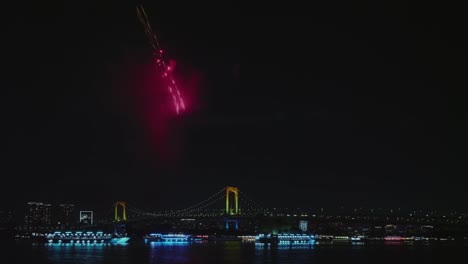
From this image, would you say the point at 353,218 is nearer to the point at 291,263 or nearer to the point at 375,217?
the point at 375,217

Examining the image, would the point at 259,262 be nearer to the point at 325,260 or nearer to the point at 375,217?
the point at 325,260

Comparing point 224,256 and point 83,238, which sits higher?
point 83,238

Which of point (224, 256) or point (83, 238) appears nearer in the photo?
point (224, 256)

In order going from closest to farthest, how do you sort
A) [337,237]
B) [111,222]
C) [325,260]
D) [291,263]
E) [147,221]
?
1. [291,263]
2. [325,260]
3. [147,221]
4. [111,222]
5. [337,237]

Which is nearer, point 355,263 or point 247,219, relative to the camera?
point 355,263

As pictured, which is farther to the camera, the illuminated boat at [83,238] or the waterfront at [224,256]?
the illuminated boat at [83,238]

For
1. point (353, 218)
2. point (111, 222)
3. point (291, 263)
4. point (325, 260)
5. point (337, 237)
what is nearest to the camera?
point (291, 263)

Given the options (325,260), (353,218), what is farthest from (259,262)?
(353,218)

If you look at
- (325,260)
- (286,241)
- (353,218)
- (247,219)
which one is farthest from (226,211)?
(325,260)

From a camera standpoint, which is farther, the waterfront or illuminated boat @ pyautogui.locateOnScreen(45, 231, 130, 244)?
illuminated boat @ pyautogui.locateOnScreen(45, 231, 130, 244)
